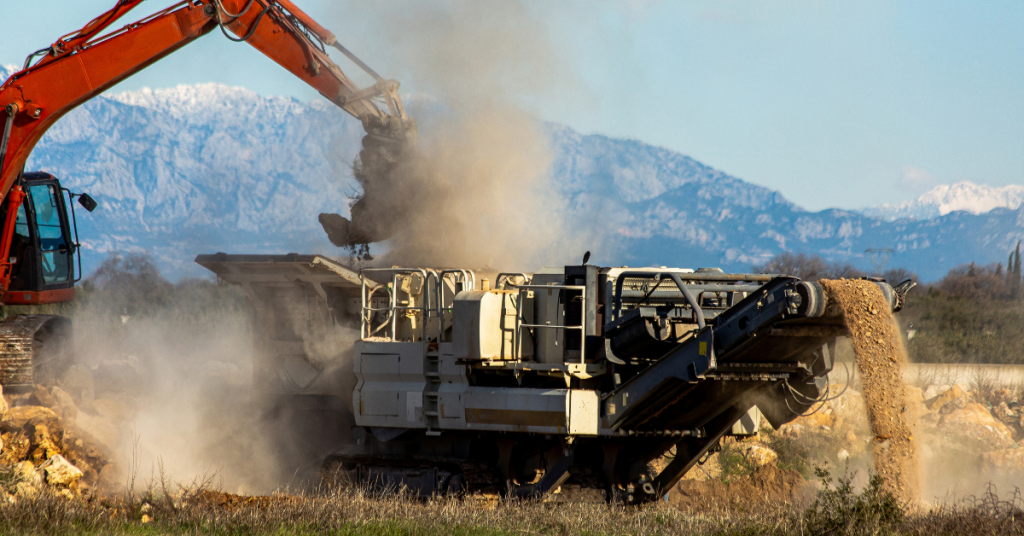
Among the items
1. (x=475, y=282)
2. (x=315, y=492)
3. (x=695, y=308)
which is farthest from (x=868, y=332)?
(x=315, y=492)

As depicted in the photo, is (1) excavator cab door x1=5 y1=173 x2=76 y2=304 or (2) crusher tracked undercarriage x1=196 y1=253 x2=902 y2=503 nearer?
(2) crusher tracked undercarriage x1=196 y1=253 x2=902 y2=503

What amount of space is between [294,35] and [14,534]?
8466mm

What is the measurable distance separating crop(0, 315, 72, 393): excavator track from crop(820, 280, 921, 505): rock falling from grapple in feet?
30.7

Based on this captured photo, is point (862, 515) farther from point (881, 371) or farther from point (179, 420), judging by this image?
point (179, 420)

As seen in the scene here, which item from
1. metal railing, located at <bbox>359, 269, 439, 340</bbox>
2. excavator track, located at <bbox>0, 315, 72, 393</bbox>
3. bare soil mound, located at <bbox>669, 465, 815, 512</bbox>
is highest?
metal railing, located at <bbox>359, 269, 439, 340</bbox>

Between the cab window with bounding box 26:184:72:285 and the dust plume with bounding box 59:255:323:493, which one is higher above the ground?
the cab window with bounding box 26:184:72:285

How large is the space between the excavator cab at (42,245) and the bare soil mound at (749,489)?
904cm

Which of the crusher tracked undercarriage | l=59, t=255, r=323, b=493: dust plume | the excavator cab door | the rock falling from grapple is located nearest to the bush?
the rock falling from grapple

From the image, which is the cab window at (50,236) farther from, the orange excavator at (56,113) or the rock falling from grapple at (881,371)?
the rock falling from grapple at (881,371)

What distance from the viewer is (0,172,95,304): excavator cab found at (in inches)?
477

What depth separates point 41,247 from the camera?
12.3 metres

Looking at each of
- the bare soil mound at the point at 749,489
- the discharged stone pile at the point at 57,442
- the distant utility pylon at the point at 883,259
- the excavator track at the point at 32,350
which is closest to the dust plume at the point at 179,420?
the discharged stone pile at the point at 57,442

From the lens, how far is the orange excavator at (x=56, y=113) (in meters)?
11.1

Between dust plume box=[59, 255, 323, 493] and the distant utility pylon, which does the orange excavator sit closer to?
dust plume box=[59, 255, 323, 493]
